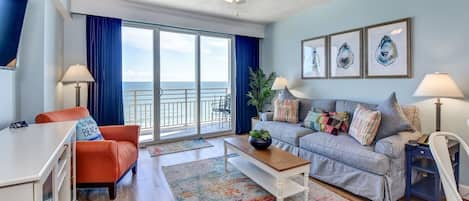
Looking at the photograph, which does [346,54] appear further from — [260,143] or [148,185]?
[148,185]

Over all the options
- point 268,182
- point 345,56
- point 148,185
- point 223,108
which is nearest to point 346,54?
point 345,56

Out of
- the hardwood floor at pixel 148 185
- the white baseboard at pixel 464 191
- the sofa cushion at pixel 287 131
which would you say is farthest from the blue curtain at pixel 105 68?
the white baseboard at pixel 464 191

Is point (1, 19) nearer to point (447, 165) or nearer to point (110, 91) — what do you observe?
point (110, 91)

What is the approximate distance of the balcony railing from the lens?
4633 millimetres

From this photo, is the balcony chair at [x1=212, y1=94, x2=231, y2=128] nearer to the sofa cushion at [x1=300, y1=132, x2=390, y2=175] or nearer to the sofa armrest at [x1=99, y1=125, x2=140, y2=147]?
the sofa cushion at [x1=300, y1=132, x2=390, y2=175]

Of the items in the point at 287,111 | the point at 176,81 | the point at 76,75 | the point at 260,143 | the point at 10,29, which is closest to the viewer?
the point at 10,29

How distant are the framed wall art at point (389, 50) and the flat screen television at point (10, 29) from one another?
3777mm

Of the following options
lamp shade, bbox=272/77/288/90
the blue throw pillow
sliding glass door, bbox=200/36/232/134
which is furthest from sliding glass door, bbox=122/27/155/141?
lamp shade, bbox=272/77/288/90

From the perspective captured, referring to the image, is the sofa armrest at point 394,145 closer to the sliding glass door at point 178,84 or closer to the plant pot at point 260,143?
the plant pot at point 260,143

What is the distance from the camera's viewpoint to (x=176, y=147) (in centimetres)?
418

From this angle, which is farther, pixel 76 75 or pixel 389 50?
pixel 76 75

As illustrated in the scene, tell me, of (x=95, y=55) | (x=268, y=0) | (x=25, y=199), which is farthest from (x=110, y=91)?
(x=25, y=199)

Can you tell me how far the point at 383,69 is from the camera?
3096mm

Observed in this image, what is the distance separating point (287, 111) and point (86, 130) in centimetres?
271
